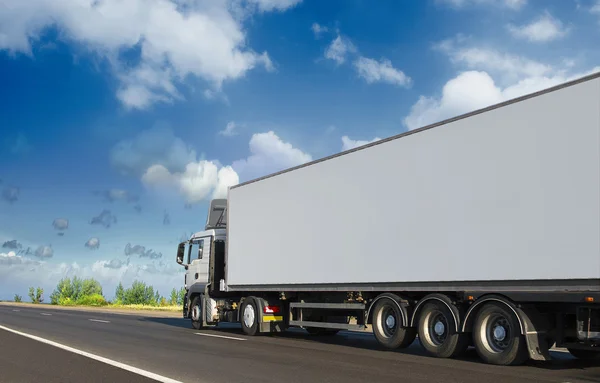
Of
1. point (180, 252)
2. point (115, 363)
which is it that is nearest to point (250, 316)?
point (180, 252)

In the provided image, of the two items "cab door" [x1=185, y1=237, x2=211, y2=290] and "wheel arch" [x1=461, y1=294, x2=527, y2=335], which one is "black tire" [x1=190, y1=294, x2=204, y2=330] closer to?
"cab door" [x1=185, y1=237, x2=211, y2=290]

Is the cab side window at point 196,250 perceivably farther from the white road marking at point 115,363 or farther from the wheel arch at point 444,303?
the wheel arch at point 444,303

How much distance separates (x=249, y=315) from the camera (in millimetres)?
17703

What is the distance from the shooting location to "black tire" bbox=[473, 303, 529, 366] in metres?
10.5

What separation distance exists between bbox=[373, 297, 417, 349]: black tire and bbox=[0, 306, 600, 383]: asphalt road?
24 cm

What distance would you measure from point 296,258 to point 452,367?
581 cm

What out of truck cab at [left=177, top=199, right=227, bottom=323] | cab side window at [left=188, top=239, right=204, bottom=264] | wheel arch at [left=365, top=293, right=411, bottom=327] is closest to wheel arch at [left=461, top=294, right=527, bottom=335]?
wheel arch at [left=365, top=293, right=411, bottom=327]

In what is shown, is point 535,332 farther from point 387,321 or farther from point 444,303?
point 387,321

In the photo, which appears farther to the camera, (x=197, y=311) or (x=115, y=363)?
(x=197, y=311)

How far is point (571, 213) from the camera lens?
9781 mm

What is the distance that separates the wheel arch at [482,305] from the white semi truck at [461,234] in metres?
0.03

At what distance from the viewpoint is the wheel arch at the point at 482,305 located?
34.2ft

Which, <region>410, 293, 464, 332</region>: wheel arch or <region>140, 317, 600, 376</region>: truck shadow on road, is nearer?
<region>140, 317, 600, 376</region>: truck shadow on road

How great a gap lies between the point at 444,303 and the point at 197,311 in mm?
10554
